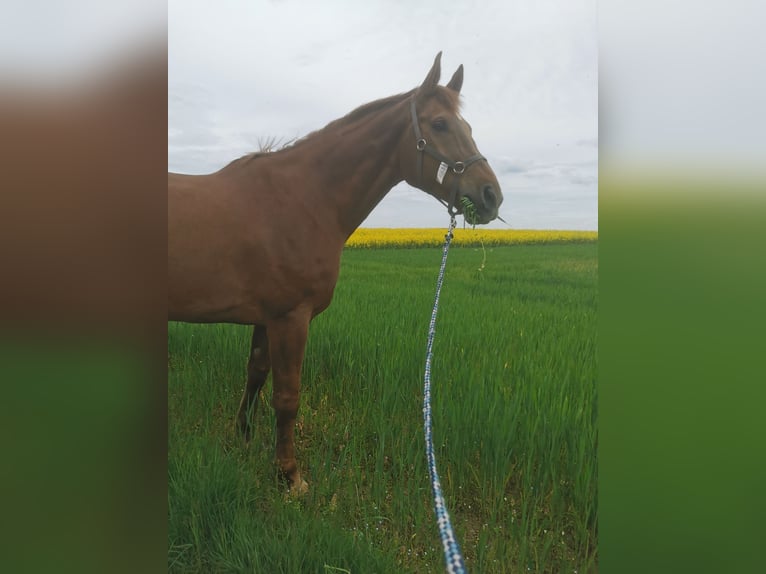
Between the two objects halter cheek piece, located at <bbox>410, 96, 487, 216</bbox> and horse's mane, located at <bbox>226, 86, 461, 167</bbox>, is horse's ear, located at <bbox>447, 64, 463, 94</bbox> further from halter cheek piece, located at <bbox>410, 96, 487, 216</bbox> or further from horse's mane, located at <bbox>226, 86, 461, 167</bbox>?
halter cheek piece, located at <bbox>410, 96, 487, 216</bbox>

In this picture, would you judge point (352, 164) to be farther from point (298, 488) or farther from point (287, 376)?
point (298, 488)

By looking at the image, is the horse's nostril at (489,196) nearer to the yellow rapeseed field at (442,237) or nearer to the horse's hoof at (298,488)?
the yellow rapeseed field at (442,237)

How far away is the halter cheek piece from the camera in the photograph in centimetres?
180

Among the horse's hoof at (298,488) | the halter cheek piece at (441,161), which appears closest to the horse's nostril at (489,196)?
the halter cheek piece at (441,161)

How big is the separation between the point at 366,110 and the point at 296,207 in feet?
2.01

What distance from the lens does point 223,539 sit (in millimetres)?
1514

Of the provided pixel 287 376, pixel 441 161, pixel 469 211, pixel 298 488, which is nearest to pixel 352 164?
pixel 441 161

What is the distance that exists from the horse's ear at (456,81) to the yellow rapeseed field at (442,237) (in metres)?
0.75

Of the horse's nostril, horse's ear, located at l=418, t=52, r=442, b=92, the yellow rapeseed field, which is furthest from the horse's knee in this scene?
horse's ear, located at l=418, t=52, r=442, b=92

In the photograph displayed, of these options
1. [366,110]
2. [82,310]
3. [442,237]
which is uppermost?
[366,110]

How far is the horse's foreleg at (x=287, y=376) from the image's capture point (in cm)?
191

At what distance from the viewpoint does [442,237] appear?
3.05 m

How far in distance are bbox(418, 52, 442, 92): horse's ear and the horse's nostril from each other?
1.83 ft

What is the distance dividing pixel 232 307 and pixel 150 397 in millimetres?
1007
